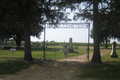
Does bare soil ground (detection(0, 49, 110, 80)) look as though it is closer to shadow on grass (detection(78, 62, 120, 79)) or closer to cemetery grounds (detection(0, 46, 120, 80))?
cemetery grounds (detection(0, 46, 120, 80))

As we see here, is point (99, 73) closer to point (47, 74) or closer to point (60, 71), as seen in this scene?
point (60, 71)

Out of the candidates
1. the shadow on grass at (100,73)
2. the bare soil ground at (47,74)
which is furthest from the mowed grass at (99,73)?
the bare soil ground at (47,74)

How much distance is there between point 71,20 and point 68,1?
2.28 metres

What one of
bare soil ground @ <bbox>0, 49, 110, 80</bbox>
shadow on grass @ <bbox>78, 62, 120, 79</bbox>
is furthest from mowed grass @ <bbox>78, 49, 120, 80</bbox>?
bare soil ground @ <bbox>0, 49, 110, 80</bbox>

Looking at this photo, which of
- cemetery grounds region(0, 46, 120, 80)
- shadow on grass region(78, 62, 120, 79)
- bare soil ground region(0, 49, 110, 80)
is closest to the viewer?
bare soil ground region(0, 49, 110, 80)

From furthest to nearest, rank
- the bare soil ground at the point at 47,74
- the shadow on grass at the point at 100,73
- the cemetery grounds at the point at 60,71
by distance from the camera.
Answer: the shadow on grass at the point at 100,73, the cemetery grounds at the point at 60,71, the bare soil ground at the point at 47,74

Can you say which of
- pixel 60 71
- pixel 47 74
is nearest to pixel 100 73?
pixel 60 71

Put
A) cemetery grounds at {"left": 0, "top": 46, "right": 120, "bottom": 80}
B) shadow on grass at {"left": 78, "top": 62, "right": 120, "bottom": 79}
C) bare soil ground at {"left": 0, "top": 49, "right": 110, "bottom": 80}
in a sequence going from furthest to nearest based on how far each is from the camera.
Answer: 1. shadow on grass at {"left": 78, "top": 62, "right": 120, "bottom": 79}
2. cemetery grounds at {"left": 0, "top": 46, "right": 120, "bottom": 80}
3. bare soil ground at {"left": 0, "top": 49, "right": 110, "bottom": 80}

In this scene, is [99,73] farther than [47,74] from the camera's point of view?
Yes

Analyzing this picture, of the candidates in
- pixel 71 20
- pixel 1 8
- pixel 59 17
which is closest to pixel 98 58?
pixel 71 20

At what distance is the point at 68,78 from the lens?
259 inches

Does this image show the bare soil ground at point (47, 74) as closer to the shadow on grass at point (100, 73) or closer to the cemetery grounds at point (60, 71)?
the cemetery grounds at point (60, 71)

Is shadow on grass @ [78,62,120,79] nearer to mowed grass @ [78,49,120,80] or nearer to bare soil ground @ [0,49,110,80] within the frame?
mowed grass @ [78,49,120,80]

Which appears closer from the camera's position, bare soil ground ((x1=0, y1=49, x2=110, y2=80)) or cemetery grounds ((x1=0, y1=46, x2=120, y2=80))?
bare soil ground ((x1=0, y1=49, x2=110, y2=80))
